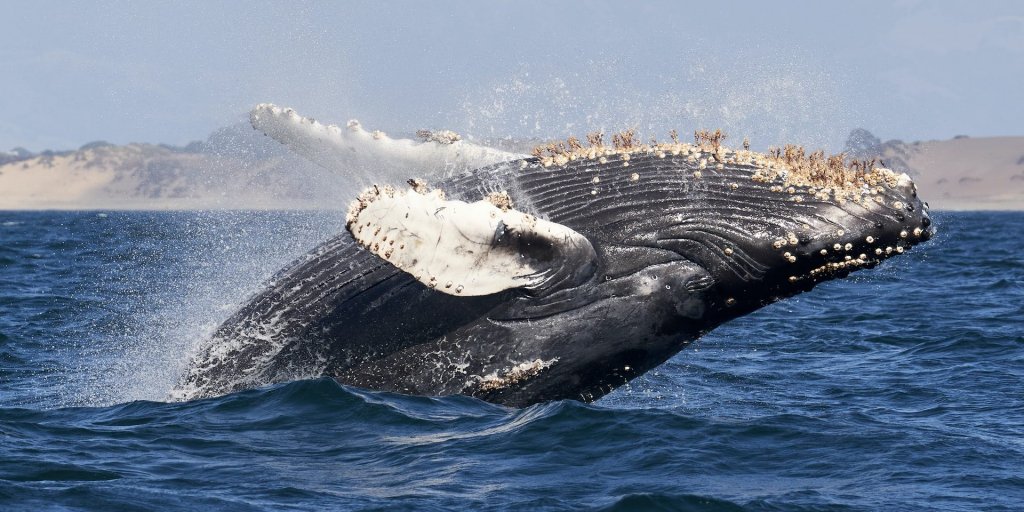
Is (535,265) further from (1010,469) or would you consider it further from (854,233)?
(1010,469)

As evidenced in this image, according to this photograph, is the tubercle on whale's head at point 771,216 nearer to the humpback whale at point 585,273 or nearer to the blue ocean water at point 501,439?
the humpback whale at point 585,273

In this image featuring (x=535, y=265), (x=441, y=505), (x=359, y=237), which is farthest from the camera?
(x=535, y=265)

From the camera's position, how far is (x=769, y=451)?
927cm

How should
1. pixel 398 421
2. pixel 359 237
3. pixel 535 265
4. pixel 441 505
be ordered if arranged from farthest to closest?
pixel 398 421 → pixel 535 265 → pixel 359 237 → pixel 441 505

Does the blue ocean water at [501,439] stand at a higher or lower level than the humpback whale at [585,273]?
lower

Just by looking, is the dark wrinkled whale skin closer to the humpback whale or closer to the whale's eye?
the humpback whale

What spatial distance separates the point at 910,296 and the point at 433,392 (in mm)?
17164

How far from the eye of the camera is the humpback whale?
8.93 metres

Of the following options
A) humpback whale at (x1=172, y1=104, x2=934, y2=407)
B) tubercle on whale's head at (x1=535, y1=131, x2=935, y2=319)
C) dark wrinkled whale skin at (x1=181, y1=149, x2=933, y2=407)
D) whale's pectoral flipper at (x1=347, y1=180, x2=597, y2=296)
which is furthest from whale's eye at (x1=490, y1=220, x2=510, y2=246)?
tubercle on whale's head at (x1=535, y1=131, x2=935, y2=319)

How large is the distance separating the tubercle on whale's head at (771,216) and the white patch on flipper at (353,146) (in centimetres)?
149

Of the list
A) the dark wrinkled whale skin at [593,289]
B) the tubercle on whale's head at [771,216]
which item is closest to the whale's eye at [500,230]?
the dark wrinkled whale skin at [593,289]

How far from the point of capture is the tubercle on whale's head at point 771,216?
891cm

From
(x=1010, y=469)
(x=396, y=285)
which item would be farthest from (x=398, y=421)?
(x=1010, y=469)

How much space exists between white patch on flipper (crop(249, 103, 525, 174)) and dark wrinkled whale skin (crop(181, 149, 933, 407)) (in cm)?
87
